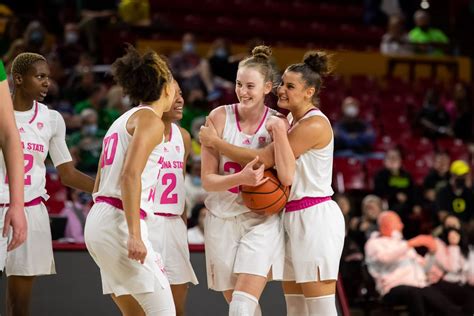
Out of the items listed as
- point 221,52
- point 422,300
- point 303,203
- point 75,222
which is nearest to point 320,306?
point 303,203

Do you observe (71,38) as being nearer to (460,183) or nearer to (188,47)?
(188,47)

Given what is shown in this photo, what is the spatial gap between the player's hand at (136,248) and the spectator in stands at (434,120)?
10090mm

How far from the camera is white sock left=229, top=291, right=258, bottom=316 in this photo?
5.31 meters

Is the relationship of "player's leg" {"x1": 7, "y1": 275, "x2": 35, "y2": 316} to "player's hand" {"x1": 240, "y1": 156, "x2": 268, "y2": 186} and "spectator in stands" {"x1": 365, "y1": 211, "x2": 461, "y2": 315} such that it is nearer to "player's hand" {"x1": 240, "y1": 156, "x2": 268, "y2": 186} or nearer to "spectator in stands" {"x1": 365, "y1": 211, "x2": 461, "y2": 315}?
"player's hand" {"x1": 240, "y1": 156, "x2": 268, "y2": 186}

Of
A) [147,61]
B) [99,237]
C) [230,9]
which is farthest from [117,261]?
[230,9]

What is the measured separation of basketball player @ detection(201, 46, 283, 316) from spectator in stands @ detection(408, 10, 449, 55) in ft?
37.3

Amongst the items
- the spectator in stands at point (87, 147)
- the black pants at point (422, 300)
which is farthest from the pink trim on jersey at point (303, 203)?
the spectator in stands at point (87, 147)

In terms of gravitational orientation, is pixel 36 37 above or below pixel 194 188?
above

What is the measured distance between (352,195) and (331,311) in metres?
6.26

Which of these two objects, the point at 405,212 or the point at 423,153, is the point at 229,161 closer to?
the point at 405,212

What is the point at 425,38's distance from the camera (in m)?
16.9

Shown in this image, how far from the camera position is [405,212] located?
36.4 feet

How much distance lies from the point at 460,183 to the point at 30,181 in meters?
6.99

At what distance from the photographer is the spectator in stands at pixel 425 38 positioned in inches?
655
